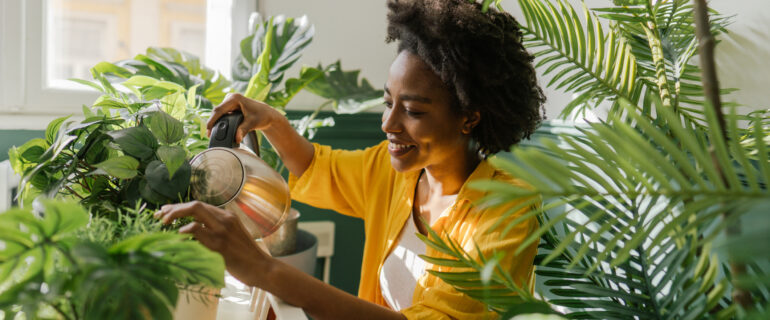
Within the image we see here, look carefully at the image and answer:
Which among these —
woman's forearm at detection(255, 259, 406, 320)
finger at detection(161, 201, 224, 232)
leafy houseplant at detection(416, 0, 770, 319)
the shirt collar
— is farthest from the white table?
the shirt collar

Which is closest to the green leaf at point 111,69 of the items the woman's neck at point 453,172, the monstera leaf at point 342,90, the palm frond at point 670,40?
the monstera leaf at point 342,90

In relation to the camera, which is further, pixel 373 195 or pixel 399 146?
pixel 373 195

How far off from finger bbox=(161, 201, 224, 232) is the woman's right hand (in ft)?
0.55

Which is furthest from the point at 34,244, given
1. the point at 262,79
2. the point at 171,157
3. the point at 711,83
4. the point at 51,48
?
the point at 51,48

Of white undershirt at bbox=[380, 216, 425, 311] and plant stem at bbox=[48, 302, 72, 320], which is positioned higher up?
plant stem at bbox=[48, 302, 72, 320]

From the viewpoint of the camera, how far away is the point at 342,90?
150 centimetres

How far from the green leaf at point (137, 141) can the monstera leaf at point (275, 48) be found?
27.3 inches

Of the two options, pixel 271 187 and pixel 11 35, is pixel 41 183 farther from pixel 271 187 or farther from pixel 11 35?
pixel 11 35

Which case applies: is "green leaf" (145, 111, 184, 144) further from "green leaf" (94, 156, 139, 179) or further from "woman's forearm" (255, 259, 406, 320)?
"woman's forearm" (255, 259, 406, 320)

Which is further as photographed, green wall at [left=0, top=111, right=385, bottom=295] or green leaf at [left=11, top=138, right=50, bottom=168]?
green wall at [left=0, top=111, right=385, bottom=295]

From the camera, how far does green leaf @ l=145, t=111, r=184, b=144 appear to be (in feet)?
2.10

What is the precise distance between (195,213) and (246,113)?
374 mm

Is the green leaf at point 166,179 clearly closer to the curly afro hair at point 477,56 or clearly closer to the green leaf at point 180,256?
the green leaf at point 180,256

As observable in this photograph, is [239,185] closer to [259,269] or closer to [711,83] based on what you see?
→ [259,269]
